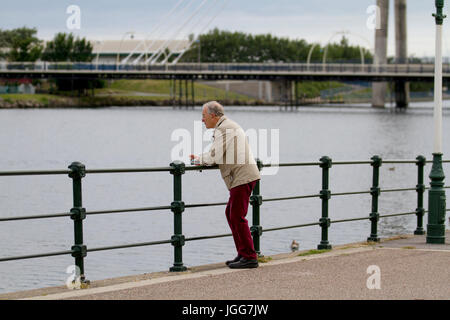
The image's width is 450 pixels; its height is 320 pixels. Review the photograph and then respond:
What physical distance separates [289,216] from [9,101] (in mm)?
105100

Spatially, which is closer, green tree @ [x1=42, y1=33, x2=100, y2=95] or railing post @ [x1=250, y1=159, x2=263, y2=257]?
railing post @ [x1=250, y1=159, x2=263, y2=257]

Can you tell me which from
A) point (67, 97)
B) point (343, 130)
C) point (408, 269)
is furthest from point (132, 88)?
point (408, 269)

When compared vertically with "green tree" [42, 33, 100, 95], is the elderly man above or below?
below

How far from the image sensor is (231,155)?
10414mm

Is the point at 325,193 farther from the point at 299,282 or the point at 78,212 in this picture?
the point at 78,212

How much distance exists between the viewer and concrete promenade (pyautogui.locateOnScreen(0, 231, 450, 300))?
Result: 360 inches

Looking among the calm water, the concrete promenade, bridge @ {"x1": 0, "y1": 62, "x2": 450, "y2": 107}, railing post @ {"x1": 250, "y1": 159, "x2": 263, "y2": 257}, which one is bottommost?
the calm water

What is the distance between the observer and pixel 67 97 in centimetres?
14612

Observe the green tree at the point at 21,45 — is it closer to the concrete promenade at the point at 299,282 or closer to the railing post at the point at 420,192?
the railing post at the point at 420,192

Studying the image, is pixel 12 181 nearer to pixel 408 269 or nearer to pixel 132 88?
pixel 408 269

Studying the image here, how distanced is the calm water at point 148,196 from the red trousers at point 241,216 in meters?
8.68

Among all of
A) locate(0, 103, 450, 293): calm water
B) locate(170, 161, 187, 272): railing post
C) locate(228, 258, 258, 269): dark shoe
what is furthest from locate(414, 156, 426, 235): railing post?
locate(0, 103, 450, 293): calm water

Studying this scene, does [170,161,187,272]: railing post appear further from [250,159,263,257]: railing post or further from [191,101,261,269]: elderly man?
[250,159,263,257]: railing post

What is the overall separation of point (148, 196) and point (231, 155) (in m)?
26.4
